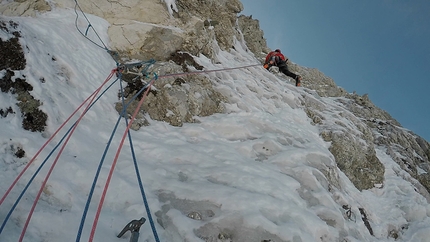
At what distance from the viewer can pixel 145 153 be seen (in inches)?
249

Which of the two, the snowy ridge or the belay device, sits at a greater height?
the snowy ridge

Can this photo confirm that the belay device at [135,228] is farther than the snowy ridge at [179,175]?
No

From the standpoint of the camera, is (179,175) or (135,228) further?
(179,175)

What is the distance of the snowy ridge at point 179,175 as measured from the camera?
4406 mm

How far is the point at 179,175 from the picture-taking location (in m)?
5.84

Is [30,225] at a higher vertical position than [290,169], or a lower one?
lower

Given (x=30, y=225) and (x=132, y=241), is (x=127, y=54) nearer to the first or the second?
(x=30, y=225)

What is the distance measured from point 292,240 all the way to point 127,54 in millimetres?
8055

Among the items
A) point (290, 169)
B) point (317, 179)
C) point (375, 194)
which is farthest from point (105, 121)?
point (375, 194)

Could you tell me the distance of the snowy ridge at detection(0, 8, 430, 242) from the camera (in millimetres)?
4406

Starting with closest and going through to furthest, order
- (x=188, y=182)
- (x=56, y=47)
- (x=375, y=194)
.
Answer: (x=188, y=182) < (x=56, y=47) < (x=375, y=194)

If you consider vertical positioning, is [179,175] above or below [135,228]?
above

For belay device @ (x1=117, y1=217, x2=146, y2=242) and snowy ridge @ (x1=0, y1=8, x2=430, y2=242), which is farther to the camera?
snowy ridge @ (x1=0, y1=8, x2=430, y2=242)

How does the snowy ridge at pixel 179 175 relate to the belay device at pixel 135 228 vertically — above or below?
above
